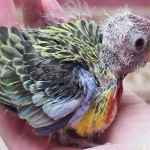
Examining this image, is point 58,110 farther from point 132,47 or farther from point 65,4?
point 65,4

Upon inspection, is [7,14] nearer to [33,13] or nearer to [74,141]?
[33,13]

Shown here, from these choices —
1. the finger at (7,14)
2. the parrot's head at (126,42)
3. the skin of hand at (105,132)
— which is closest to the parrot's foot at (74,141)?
the skin of hand at (105,132)

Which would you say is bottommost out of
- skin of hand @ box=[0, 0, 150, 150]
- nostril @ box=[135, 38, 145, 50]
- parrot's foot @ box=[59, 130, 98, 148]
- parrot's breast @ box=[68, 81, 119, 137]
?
parrot's foot @ box=[59, 130, 98, 148]

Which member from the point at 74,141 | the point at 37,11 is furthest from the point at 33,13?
the point at 74,141

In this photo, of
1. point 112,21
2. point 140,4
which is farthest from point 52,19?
point 140,4

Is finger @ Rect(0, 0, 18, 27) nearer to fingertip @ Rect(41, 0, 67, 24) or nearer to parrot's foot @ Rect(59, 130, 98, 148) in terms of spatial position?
fingertip @ Rect(41, 0, 67, 24)

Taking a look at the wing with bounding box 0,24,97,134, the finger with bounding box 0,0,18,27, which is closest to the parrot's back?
the wing with bounding box 0,24,97,134
